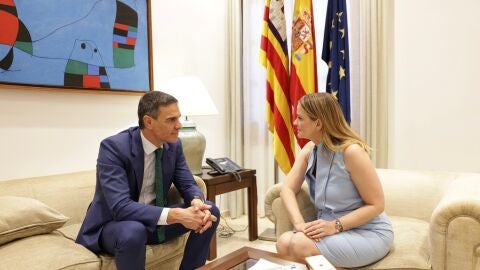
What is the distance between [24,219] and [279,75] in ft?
7.25

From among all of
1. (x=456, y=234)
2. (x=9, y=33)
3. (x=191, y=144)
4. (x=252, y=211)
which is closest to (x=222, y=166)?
(x=191, y=144)

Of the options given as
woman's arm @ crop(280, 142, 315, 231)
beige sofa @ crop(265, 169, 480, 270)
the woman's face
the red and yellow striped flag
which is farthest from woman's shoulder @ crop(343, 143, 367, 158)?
the red and yellow striped flag

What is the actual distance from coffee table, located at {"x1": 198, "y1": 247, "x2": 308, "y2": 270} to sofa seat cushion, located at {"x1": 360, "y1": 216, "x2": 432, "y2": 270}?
0.41 metres

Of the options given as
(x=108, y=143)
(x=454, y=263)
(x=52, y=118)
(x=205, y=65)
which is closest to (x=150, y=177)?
(x=108, y=143)

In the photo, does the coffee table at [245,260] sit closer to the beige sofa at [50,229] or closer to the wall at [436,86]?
the beige sofa at [50,229]

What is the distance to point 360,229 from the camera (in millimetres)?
1694

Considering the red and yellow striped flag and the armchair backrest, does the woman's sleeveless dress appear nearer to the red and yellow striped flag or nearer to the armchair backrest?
the armchair backrest

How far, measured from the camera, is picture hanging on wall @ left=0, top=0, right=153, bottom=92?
2.17 metres

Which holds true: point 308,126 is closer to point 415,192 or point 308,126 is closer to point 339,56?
point 415,192

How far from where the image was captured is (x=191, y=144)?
2672 mm

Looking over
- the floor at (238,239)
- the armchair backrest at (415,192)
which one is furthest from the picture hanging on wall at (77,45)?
the armchair backrest at (415,192)

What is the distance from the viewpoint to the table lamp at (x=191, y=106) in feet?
8.57

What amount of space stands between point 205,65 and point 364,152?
222cm

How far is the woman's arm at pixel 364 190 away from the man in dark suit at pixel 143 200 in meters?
0.66
